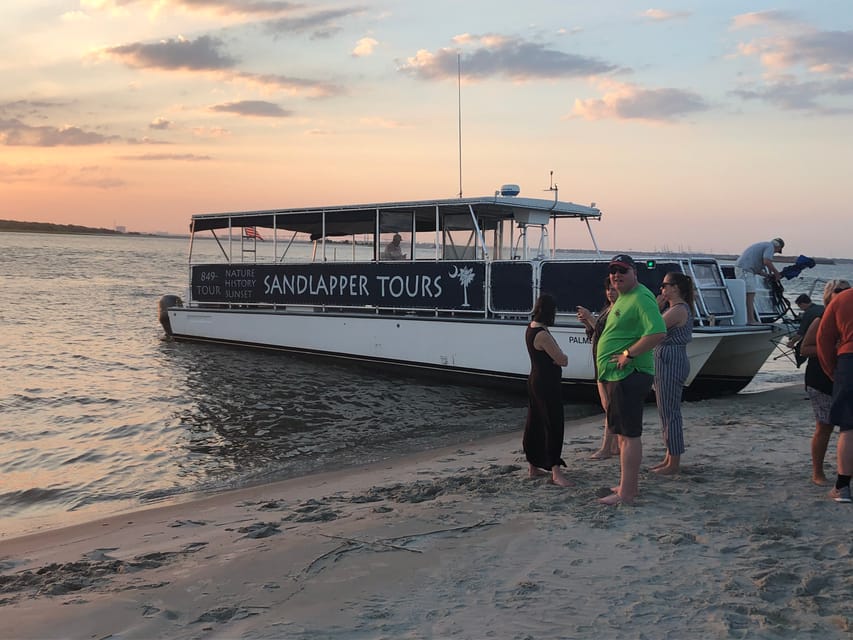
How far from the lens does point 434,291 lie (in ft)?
47.3

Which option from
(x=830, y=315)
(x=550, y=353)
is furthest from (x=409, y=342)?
(x=830, y=315)

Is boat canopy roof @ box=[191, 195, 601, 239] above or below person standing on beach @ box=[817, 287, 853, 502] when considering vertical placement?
above

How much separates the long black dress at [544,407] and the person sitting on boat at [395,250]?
31.3 feet

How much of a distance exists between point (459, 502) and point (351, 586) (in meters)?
1.74

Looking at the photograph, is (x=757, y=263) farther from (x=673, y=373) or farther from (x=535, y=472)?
(x=535, y=472)

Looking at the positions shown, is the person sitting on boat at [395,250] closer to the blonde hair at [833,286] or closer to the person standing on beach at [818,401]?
the blonde hair at [833,286]

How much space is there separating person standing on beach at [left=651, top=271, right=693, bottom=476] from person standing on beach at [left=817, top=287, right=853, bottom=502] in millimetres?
1113

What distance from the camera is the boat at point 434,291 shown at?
40.4 ft

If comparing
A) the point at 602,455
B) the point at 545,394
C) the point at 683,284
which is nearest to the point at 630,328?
the point at 545,394

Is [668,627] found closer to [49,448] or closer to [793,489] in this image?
[793,489]

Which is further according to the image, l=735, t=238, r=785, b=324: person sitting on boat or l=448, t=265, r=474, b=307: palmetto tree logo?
l=448, t=265, r=474, b=307: palmetto tree logo

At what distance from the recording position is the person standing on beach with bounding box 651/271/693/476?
6.35 m

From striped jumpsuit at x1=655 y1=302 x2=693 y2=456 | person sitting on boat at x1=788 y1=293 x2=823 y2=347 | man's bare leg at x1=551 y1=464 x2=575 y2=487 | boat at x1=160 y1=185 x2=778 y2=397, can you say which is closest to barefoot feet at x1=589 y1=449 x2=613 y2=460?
striped jumpsuit at x1=655 y1=302 x2=693 y2=456

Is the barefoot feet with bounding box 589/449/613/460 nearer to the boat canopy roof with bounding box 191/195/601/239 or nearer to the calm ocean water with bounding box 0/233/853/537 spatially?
the calm ocean water with bounding box 0/233/853/537
